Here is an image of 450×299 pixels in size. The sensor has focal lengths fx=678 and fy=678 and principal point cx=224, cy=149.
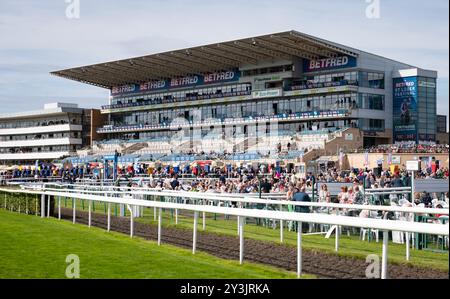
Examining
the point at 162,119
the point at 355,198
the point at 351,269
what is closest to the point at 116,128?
the point at 162,119

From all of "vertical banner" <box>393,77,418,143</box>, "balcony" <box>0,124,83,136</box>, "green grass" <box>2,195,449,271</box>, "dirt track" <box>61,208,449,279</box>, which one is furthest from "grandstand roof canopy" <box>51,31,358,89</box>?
"dirt track" <box>61,208,449,279</box>

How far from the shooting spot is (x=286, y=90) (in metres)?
53.0

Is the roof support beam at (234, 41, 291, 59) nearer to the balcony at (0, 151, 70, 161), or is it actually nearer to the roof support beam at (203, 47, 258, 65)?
the roof support beam at (203, 47, 258, 65)

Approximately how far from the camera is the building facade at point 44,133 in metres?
75.4

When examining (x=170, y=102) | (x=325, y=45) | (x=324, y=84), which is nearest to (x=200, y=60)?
(x=170, y=102)

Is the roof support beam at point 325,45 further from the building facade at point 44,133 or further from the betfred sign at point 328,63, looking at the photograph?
the building facade at point 44,133

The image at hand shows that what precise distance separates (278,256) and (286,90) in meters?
44.2

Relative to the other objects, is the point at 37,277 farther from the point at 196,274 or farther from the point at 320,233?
the point at 320,233

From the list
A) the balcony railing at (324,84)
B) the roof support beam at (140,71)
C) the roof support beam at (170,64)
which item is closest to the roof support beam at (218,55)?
the roof support beam at (170,64)

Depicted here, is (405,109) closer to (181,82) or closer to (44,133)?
(181,82)

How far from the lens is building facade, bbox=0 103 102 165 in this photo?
247ft

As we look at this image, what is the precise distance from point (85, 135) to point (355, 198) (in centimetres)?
6475

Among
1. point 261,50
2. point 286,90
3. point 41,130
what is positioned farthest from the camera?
point 41,130

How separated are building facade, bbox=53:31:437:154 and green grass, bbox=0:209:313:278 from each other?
3702cm
